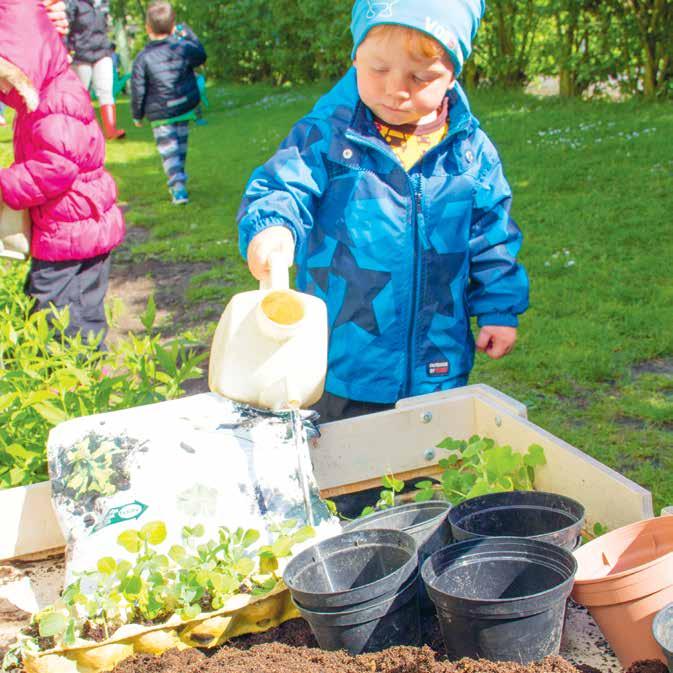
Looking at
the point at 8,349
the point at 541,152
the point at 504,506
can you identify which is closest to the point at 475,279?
the point at 504,506

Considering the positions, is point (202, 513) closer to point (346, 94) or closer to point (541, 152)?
point (346, 94)

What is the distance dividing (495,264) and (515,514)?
32.9 inches

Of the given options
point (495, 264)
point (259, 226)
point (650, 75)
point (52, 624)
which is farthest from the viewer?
point (650, 75)

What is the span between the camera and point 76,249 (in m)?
3.45

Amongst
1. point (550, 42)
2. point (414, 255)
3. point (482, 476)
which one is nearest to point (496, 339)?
point (414, 255)

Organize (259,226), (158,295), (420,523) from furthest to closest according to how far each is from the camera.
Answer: (158,295)
(259,226)
(420,523)

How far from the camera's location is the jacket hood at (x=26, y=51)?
3014 millimetres

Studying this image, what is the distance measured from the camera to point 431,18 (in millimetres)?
1955

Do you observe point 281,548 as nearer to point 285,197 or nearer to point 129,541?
point 129,541

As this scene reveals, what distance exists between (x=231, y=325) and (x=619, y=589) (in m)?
0.80

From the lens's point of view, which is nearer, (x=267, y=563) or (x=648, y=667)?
(x=648, y=667)

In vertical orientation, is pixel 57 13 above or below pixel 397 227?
above

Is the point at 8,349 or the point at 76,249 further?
the point at 76,249

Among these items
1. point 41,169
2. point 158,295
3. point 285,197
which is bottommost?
point 158,295
